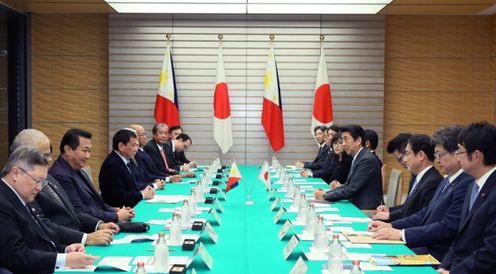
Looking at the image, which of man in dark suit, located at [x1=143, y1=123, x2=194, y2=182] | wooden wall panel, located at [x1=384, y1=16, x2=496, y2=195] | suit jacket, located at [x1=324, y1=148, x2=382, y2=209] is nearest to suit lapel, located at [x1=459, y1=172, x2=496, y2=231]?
suit jacket, located at [x1=324, y1=148, x2=382, y2=209]

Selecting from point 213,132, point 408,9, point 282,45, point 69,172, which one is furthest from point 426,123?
point 69,172

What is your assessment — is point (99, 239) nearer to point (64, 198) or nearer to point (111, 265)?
point (111, 265)

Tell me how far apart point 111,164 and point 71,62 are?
5491 mm

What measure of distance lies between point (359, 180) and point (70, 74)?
6619mm

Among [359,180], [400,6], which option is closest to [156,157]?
[359,180]

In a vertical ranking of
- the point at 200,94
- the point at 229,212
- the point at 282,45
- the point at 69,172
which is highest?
the point at 282,45

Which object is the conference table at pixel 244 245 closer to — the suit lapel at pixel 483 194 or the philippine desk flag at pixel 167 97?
the suit lapel at pixel 483 194

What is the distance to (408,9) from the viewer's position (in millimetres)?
10031

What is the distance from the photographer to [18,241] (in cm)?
277

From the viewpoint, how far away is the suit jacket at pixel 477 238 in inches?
118

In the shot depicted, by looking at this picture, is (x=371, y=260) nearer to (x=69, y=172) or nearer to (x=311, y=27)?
(x=69, y=172)

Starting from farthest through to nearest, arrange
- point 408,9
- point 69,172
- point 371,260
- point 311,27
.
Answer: point 311,27 < point 408,9 < point 69,172 < point 371,260

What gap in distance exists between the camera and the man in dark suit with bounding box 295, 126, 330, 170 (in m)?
9.24

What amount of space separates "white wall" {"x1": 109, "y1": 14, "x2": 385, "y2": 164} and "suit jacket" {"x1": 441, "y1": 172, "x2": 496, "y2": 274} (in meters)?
7.29
